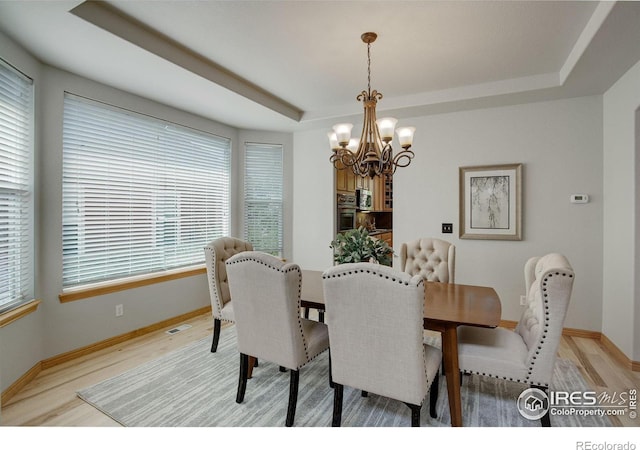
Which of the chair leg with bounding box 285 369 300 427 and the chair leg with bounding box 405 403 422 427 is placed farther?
the chair leg with bounding box 285 369 300 427

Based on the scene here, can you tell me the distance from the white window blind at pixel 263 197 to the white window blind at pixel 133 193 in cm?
37

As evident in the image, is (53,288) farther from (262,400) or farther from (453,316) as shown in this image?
(453,316)

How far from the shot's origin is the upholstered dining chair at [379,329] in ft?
4.84

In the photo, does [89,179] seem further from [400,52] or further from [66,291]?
[400,52]

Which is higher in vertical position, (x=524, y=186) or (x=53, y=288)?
(x=524, y=186)

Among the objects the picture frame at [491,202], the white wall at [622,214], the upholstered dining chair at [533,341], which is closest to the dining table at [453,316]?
the upholstered dining chair at [533,341]

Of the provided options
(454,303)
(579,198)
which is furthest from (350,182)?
(454,303)

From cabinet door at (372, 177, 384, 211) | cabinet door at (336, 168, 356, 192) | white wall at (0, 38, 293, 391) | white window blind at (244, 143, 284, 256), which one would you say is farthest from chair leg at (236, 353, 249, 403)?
cabinet door at (372, 177, 384, 211)

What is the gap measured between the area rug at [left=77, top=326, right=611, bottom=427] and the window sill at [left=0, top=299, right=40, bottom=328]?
2.22ft

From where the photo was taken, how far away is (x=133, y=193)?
3316 millimetres

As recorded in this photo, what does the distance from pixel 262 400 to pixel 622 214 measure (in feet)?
10.7

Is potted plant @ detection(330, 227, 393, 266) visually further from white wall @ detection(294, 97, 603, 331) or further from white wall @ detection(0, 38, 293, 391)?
white wall @ detection(0, 38, 293, 391)

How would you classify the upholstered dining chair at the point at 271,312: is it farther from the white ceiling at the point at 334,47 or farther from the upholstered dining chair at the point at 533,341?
the white ceiling at the point at 334,47

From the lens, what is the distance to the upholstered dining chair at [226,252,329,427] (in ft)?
5.93
